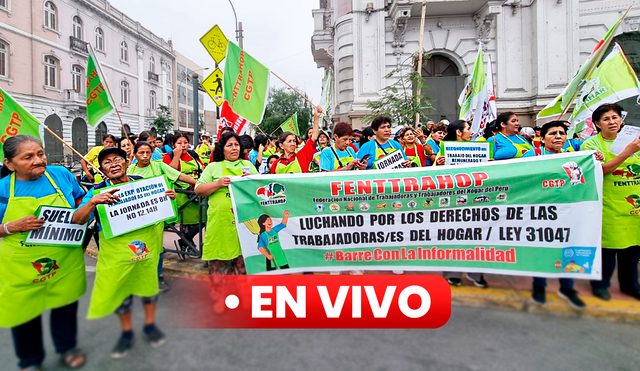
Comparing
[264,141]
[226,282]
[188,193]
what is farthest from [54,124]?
[226,282]

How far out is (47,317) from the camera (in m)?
2.46

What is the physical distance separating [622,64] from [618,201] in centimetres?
152

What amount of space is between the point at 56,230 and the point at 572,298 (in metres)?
3.92

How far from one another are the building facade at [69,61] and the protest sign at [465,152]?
60.7 ft

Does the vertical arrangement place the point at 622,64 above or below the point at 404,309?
above

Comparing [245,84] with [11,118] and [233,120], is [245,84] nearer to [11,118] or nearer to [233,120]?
[233,120]

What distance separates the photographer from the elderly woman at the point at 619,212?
3326 millimetres

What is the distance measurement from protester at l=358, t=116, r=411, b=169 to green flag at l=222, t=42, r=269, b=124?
1534mm

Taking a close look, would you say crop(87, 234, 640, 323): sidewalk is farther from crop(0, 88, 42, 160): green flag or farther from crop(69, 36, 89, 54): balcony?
crop(69, 36, 89, 54): balcony

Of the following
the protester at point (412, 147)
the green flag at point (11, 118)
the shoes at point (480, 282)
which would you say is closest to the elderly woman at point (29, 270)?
the green flag at point (11, 118)

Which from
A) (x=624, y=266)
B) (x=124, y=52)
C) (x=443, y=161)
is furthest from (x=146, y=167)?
(x=124, y=52)

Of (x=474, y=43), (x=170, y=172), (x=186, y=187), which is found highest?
(x=474, y=43)

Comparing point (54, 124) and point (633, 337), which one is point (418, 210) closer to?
point (633, 337)

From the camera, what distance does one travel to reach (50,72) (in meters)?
25.6
